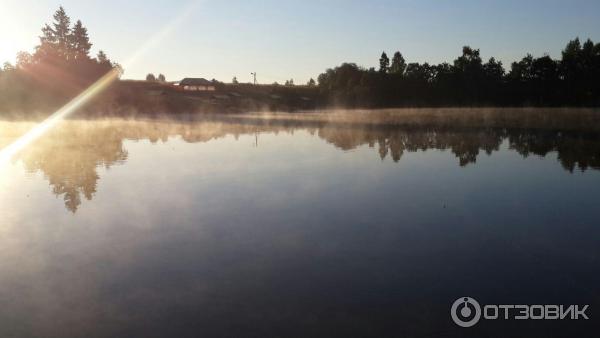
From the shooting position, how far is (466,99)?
128375 millimetres

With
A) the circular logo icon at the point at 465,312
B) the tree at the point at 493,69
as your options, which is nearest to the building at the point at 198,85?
the tree at the point at 493,69

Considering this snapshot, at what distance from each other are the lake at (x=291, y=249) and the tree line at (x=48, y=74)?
69.3m

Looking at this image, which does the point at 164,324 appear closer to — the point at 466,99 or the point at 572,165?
the point at 572,165

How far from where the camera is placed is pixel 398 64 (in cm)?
→ 14375

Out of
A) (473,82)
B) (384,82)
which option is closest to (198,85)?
(384,82)

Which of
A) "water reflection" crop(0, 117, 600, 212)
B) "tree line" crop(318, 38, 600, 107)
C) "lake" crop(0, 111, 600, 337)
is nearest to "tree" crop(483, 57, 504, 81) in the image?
"tree line" crop(318, 38, 600, 107)

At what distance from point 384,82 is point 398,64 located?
1680 centimetres

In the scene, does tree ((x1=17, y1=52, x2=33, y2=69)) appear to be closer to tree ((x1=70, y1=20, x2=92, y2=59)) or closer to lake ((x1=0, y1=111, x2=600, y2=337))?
tree ((x1=70, y1=20, x2=92, y2=59))

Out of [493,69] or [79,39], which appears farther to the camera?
[493,69]

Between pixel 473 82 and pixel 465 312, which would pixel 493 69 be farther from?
pixel 465 312

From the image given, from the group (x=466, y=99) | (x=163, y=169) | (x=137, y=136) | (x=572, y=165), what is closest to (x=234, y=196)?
(x=163, y=169)

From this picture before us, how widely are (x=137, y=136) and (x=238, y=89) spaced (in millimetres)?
100326

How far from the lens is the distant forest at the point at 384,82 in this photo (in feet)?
276

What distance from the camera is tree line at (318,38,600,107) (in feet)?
371
